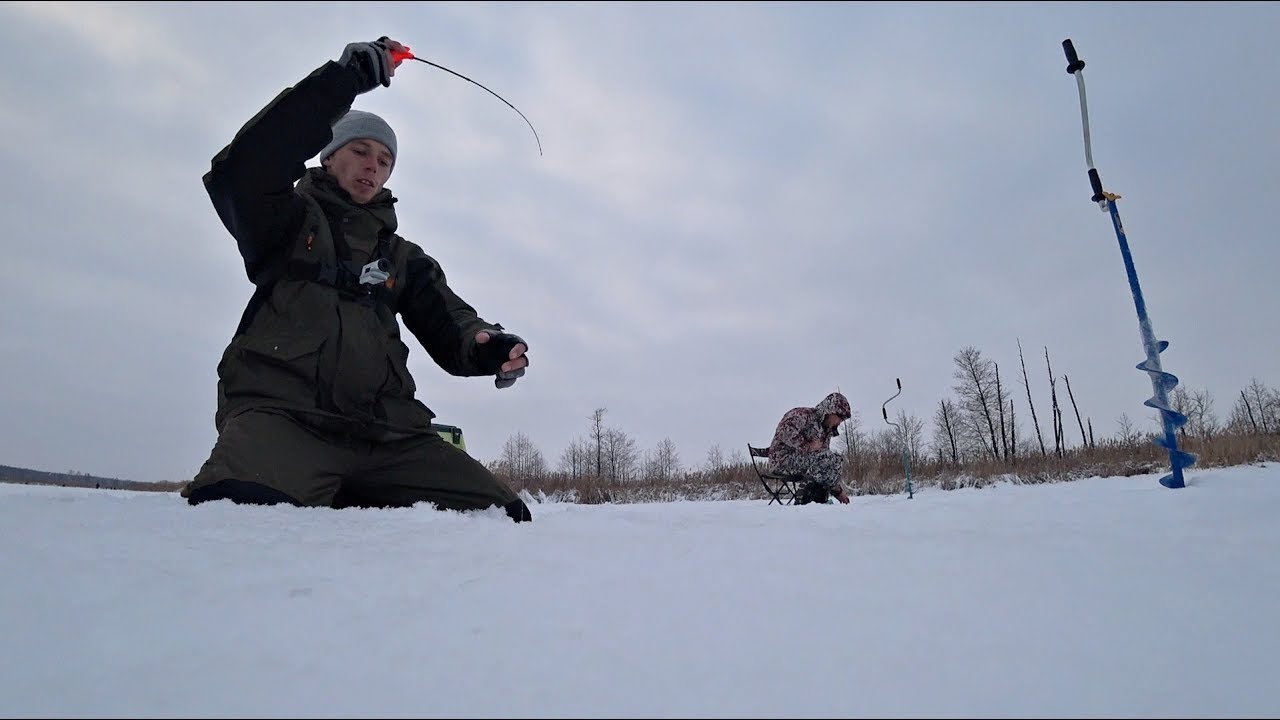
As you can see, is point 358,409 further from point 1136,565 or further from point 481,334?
point 1136,565

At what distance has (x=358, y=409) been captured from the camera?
82.7 inches

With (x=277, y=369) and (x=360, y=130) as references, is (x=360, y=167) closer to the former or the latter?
(x=360, y=130)

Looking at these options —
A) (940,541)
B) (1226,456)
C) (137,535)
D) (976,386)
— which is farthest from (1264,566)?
(976,386)

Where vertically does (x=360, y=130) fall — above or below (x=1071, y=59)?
below

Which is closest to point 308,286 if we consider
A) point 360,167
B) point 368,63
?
point 360,167

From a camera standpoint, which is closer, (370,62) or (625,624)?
(625,624)

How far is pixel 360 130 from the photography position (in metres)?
2.48

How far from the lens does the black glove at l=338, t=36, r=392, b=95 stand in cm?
196

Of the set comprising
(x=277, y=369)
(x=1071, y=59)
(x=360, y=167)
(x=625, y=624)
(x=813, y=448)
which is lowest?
(x=625, y=624)

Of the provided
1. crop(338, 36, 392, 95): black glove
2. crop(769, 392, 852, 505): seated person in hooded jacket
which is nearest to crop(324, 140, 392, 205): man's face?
crop(338, 36, 392, 95): black glove

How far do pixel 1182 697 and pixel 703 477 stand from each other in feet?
41.2

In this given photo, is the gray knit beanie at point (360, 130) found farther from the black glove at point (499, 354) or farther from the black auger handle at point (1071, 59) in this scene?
the black auger handle at point (1071, 59)

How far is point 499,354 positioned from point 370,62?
3.56 ft

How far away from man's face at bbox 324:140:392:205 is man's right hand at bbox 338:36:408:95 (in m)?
0.47
